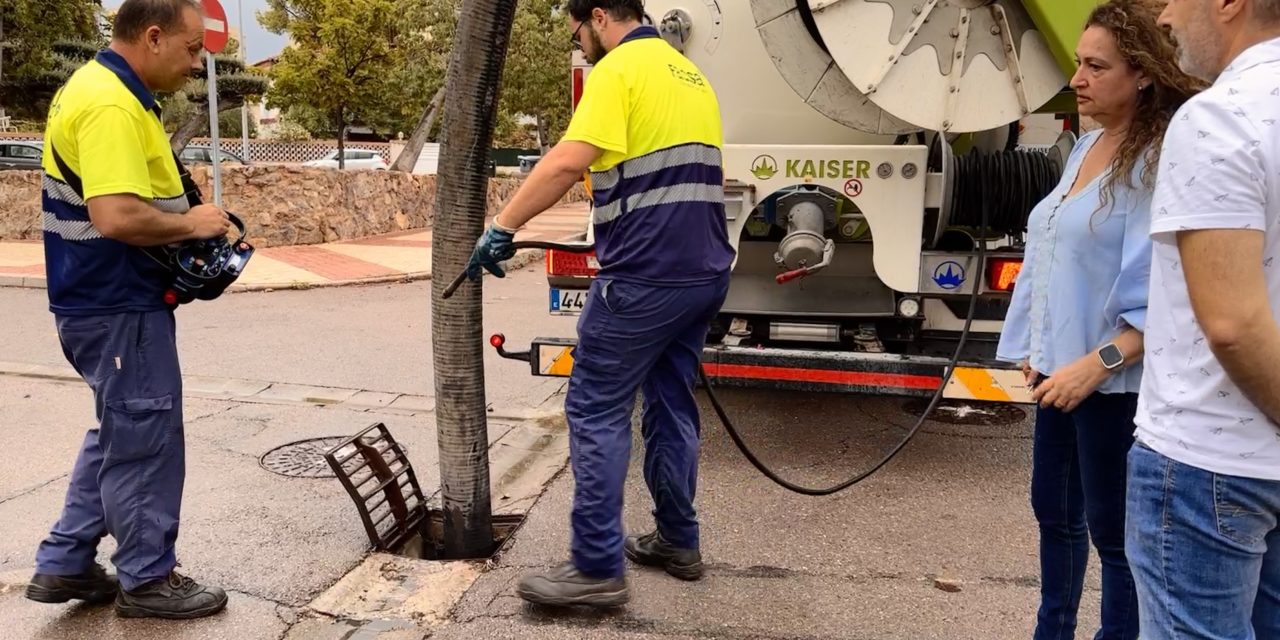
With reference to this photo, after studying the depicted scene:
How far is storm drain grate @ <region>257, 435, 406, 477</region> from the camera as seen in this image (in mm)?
4484

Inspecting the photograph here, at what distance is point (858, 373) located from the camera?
163 inches

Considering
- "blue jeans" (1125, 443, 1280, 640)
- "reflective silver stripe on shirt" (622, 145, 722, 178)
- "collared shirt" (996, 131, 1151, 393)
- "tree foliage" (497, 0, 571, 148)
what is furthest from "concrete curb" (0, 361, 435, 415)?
"tree foliage" (497, 0, 571, 148)

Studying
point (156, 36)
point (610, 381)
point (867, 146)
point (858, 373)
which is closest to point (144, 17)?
point (156, 36)

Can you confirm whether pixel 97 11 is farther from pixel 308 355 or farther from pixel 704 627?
pixel 704 627

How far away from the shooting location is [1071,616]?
2629 millimetres

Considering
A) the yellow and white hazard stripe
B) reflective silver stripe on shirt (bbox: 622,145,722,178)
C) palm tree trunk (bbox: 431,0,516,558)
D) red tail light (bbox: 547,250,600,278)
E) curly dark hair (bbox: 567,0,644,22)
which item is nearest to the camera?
reflective silver stripe on shirt (bbox: 622,145,722,178)

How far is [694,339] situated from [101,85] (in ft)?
6.37

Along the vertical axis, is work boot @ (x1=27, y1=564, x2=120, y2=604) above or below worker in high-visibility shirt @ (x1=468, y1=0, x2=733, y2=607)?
below

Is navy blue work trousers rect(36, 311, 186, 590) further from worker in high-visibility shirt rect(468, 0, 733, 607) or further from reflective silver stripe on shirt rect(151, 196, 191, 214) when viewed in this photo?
worker in high-visibility shirt rect(468, 0, 733, 607)

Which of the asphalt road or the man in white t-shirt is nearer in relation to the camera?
the man in white t-shirt

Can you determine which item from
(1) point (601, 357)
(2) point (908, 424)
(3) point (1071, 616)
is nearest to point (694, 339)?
(1) point (601, 357)

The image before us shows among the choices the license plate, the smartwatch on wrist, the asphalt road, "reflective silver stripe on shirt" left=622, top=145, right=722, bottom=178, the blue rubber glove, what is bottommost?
the asphalt road

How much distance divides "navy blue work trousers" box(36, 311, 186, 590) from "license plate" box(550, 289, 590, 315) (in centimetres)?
213

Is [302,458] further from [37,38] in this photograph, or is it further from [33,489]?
[37,38]
